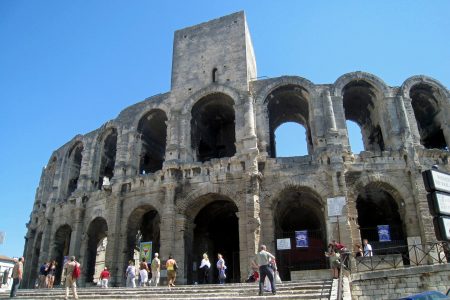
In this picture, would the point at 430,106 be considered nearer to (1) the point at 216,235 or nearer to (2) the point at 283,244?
(2) the point at 283,244

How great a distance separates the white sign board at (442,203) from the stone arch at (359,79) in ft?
34.9

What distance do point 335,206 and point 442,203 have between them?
23.4 ft

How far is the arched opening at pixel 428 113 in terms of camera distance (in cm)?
2033

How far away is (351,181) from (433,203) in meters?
7.90

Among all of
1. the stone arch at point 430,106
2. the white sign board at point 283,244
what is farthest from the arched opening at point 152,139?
the stone arch at point 430,106

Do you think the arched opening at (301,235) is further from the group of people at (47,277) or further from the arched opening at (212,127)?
the group of people at (47,277)

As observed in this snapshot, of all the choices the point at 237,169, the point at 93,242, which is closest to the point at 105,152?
the point at 93,242

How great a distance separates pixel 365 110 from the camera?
884 inches

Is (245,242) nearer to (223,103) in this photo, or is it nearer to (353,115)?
(223,103)

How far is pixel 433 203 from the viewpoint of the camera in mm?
9727

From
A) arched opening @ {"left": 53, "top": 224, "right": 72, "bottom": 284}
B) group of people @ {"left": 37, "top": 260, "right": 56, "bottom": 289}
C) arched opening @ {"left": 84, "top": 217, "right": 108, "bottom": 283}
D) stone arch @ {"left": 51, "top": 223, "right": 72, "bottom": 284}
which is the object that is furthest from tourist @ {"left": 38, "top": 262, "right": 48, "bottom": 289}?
arched opening @ {"left": 53, "top": 224, "right": 72, "bottom": 284}

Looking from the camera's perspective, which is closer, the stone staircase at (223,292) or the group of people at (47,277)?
the stone staircase at (223,292)

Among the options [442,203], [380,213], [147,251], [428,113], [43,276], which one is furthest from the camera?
[428,113]

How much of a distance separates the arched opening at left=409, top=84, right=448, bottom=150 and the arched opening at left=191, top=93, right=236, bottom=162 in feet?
32.0
